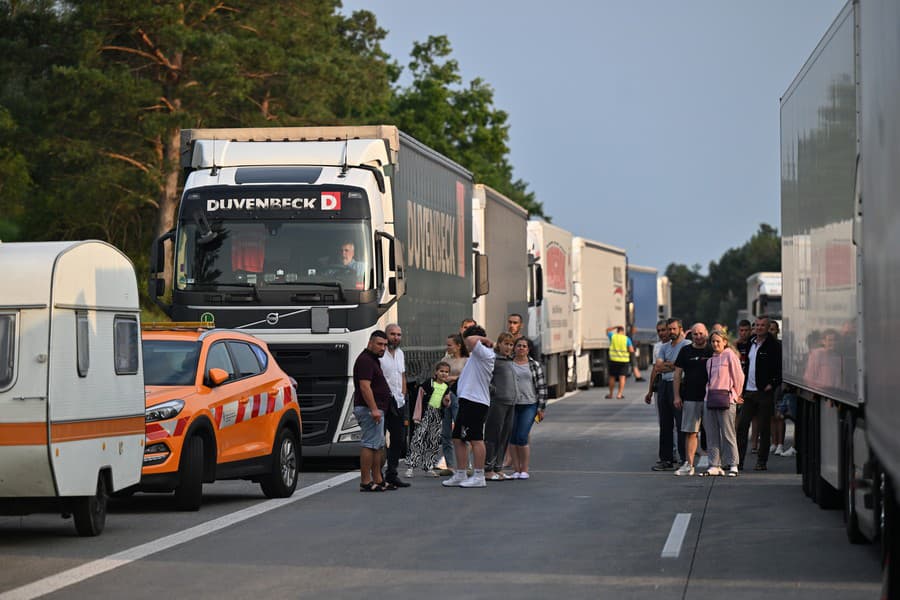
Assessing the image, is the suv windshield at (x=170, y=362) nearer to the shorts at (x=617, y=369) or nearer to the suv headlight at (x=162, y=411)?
the suv headlight at (x=162, y=411)

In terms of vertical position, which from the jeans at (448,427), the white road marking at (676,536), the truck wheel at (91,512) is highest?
the jeans at (448,427)

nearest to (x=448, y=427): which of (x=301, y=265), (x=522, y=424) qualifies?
(x=522, y=424)

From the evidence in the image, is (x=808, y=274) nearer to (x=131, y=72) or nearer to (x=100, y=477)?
(x=100, y=477)

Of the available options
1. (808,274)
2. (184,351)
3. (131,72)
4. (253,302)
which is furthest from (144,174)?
(808,274)

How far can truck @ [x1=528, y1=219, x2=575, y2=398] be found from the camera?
3716cm

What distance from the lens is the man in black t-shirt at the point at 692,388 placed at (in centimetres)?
1986

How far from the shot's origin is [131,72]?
4794 centimetres

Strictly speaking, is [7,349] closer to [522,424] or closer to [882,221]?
[882,221]

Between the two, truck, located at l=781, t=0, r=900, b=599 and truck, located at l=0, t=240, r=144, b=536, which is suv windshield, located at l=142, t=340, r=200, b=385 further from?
truck, located at l=781, t=0, r=900, b=599

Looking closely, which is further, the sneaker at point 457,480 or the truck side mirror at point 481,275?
the truck side mirror at point 481,275

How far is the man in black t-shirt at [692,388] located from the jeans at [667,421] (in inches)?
11.0

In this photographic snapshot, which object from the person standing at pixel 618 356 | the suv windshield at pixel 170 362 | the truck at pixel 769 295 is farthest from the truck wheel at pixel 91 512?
the truck at pixel 769 295

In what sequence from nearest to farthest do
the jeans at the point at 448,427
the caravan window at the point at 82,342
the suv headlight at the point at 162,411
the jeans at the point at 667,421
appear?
the caravan window at the point at 82,342
the suv headlight at the point at 162,411
the jeans at the point at 448,427
the jeans at the point at 667,421

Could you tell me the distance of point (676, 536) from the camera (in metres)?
13.4
